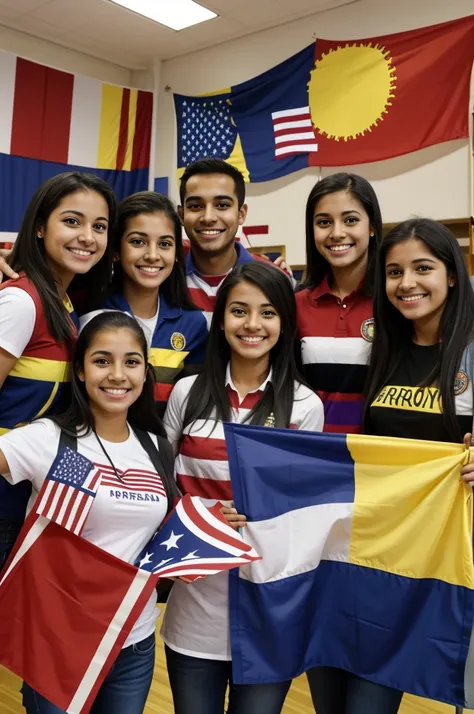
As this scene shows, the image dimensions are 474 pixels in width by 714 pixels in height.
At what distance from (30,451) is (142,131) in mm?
6580

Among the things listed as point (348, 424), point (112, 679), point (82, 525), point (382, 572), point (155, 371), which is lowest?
point (112, 679)

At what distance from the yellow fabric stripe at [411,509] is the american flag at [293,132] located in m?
4.72

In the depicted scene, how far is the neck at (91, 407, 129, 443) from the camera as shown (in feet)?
5.95

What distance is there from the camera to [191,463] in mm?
1903

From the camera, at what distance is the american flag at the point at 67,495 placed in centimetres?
163

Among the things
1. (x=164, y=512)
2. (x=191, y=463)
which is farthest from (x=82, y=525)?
(x=191, y=463)

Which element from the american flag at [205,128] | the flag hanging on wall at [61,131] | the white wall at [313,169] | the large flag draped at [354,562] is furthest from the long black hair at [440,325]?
the flag hanging on wall at [61,131]

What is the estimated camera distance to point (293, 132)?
20.4 ft

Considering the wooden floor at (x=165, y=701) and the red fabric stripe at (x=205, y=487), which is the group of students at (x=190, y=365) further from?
the wooden floor at (x=165, y=701)

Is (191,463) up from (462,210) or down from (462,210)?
down

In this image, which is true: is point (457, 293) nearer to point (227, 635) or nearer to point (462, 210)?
point (227, 635)

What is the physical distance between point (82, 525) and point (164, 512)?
0.72 ft

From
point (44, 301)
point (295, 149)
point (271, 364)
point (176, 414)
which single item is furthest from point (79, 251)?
point (295, 149)

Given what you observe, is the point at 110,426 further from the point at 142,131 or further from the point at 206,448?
the point at 142,131
